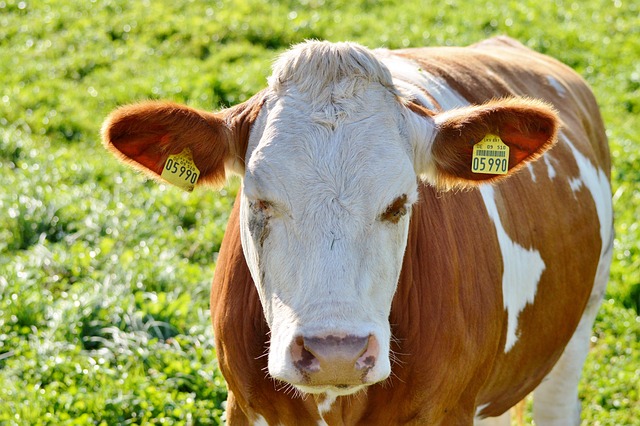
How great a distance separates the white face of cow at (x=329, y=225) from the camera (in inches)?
115

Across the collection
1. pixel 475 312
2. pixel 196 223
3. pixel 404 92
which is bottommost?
pixel 196 223

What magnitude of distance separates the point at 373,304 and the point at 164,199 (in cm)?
485

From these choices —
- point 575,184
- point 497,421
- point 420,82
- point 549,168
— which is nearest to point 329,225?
point 420,82

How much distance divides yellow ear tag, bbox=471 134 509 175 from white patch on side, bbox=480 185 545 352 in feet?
2.29

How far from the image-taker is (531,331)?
4484 millimetres

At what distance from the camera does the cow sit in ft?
9.96

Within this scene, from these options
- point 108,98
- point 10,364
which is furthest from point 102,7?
point 10,364

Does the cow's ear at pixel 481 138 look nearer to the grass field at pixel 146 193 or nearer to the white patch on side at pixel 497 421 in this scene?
the white patch on side at pixel 497 421

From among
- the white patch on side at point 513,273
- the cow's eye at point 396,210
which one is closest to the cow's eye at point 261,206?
the cow's eye at point 396,210

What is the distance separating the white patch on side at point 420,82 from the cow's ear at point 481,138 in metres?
0.54

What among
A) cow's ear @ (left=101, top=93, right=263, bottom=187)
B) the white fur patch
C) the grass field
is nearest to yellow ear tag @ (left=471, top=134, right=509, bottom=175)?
cow's ear @ (left=101, top=93, right=263, bottom=187)

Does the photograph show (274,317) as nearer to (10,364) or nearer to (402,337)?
(402,337)

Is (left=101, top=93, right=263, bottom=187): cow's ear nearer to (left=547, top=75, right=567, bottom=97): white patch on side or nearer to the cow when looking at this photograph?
the cow

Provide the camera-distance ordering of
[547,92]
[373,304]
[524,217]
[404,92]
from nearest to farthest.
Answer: [373,304], [404,92], [524,217], [547,92]
